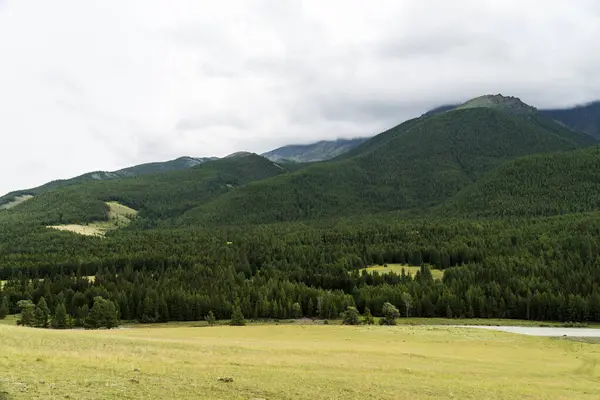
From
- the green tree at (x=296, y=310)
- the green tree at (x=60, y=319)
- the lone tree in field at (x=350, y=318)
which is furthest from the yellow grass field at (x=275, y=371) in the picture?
the green tree at (x=60, y=319)

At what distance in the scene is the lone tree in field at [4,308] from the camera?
482ft

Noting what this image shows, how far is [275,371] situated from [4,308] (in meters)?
140

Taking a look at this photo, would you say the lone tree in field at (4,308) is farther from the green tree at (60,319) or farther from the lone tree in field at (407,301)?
the lone tree in field at (407,301)

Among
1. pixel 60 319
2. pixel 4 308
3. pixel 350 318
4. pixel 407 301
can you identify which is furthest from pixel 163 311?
pixel 407 301

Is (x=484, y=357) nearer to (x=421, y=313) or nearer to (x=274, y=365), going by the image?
(x=274, y=365)

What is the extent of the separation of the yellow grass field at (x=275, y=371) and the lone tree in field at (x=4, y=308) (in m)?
110

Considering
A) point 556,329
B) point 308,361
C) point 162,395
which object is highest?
point 162,395

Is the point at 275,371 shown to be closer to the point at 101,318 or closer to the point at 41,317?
the point at 101,318

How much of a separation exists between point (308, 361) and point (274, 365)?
602 centimetres

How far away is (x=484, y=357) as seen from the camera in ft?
227

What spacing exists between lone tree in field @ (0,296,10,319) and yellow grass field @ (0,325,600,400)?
360 feet

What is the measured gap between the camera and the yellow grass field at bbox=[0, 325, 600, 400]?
1257 inches

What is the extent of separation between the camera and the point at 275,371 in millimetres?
42938

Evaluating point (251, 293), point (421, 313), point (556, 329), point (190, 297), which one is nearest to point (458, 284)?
point (421, 313)
